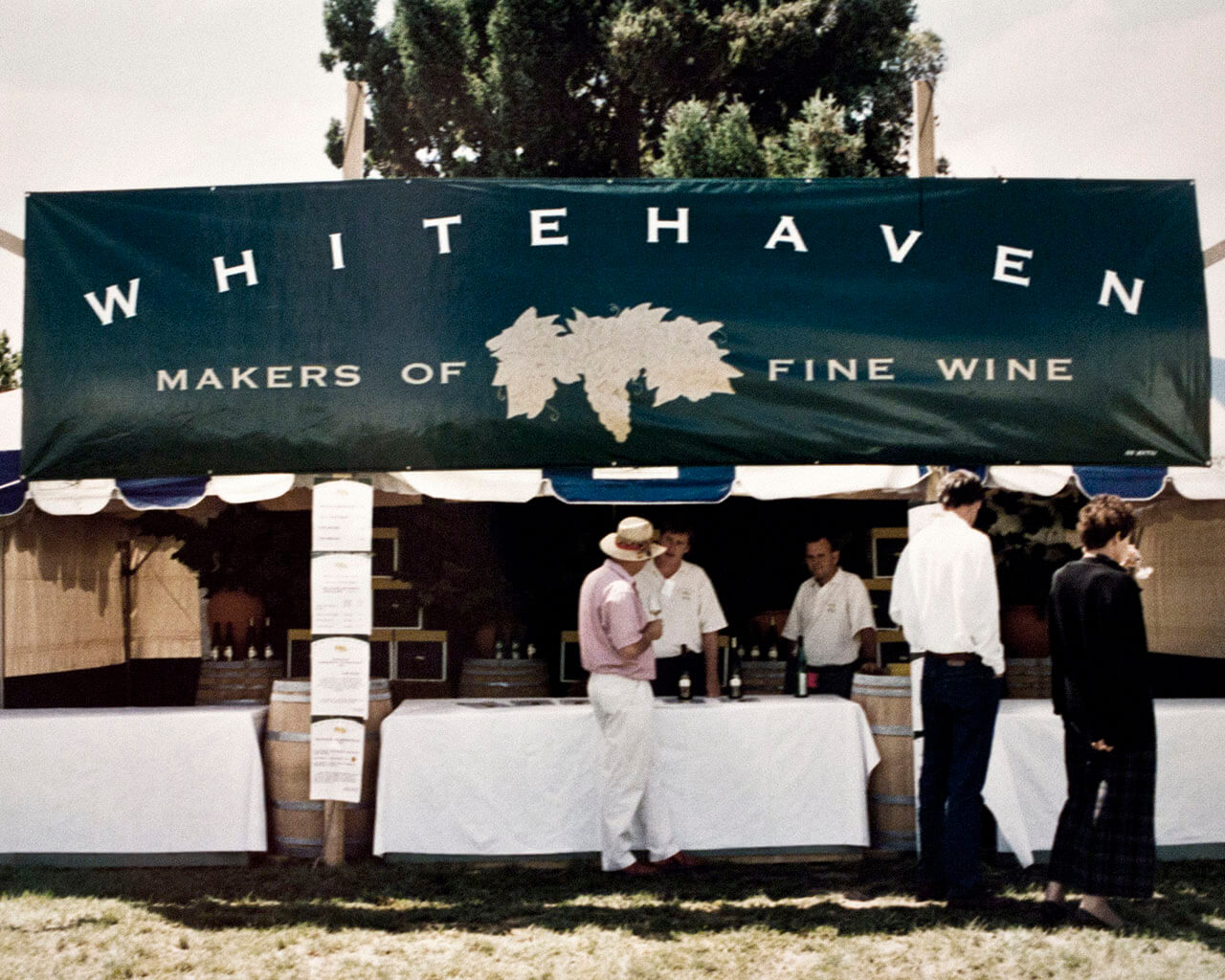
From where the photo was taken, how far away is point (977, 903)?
4.68m

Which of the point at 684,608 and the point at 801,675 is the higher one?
the point at 684,608

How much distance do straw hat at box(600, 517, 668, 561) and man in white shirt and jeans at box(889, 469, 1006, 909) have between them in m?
1.19

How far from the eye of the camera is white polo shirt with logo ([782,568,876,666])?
6242 millimetres

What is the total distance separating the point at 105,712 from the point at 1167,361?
201 inches

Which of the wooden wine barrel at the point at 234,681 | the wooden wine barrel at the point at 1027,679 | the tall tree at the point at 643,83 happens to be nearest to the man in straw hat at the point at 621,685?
the wooden wine barrel at the point at 1027,679

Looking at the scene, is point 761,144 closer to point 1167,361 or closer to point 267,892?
point 1167,361

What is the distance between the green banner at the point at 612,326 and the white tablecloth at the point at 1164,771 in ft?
3.86

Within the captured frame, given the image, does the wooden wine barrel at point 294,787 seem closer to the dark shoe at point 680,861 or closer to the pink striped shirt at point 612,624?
the pink striped shirt at point 612,624

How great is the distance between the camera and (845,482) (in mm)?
5715

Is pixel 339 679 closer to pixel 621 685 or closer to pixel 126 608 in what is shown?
pixel 621 685

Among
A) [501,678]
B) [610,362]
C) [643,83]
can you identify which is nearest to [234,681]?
[501,678]

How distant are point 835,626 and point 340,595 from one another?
2.47 m

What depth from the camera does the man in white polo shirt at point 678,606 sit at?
20.3ft

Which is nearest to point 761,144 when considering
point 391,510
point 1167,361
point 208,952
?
point 391,510
